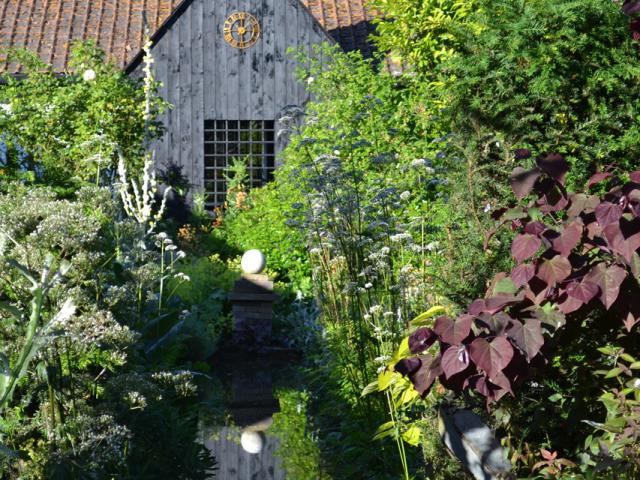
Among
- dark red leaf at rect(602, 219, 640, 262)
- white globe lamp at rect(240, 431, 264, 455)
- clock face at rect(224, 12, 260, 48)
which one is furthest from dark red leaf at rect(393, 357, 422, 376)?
clock face at rect(224, 12, 260, 48)

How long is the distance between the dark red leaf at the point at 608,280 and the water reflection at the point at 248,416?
2965 millimetres

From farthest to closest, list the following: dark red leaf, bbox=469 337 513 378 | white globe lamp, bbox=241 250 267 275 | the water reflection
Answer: white globe lamp, bbox=241 250 267 275 → the water reflection → dark red leaf, bbox=469 337 513 378

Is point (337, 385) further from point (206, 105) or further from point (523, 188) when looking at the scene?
point (206, 105)

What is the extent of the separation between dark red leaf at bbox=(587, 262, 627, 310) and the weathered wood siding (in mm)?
12726

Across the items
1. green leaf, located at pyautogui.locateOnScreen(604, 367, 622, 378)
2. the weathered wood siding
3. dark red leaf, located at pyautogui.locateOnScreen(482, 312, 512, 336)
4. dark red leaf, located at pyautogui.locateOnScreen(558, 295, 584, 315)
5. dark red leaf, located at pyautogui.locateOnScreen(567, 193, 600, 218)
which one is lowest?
green leaf, located at pyautogui.locateOnScreen(604, 367, 622, 378)

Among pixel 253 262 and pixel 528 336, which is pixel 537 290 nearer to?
pixel 528 336

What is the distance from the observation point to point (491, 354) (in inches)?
131

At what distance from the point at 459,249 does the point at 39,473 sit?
2.42 metres

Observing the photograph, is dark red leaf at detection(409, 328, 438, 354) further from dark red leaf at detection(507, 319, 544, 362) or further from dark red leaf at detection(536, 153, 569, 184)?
dark red leaf at detection(536, 153, 569, 184)

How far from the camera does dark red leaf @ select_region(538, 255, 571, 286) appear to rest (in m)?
3.48

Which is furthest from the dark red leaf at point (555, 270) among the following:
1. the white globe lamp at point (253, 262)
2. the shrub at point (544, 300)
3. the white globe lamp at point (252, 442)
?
the white globe lamp at point (253, 262)

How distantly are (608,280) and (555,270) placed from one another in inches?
7.6

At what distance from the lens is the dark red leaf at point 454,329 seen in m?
3.38

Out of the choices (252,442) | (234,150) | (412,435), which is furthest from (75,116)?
(412,435)
